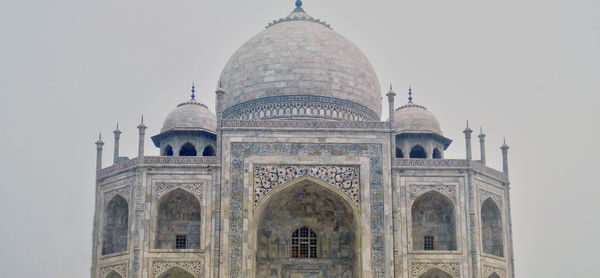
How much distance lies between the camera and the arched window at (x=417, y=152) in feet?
94.0

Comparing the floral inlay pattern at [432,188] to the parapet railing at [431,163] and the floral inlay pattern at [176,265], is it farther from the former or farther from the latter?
the floral inlay pattern at [176,265]

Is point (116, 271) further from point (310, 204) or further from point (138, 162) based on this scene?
point (310, 204)

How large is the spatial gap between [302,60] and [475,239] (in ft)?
27.9

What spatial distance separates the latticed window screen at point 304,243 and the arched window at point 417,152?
16.5ft

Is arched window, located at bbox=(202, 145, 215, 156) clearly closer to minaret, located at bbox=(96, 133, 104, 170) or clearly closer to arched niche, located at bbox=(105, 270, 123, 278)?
minaret, located at bbox=(96, 133, 104, 170)

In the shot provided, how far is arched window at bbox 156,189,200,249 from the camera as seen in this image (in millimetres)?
25141

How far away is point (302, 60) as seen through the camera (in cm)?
2883

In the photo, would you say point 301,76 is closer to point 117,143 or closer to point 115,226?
point 117,143

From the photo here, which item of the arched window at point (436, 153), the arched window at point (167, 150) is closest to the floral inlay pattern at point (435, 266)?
the arched window at point (436, 153)

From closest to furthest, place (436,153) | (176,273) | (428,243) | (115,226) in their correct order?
(176,273)
(428,243)
(115,226)
(436,153)

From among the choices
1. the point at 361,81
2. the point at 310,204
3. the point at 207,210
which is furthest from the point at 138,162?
the point at 361,81

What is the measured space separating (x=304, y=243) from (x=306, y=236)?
0.23 metres

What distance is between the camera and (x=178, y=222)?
2534 centimetres

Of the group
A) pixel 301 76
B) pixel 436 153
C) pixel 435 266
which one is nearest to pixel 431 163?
pixel 435 266
